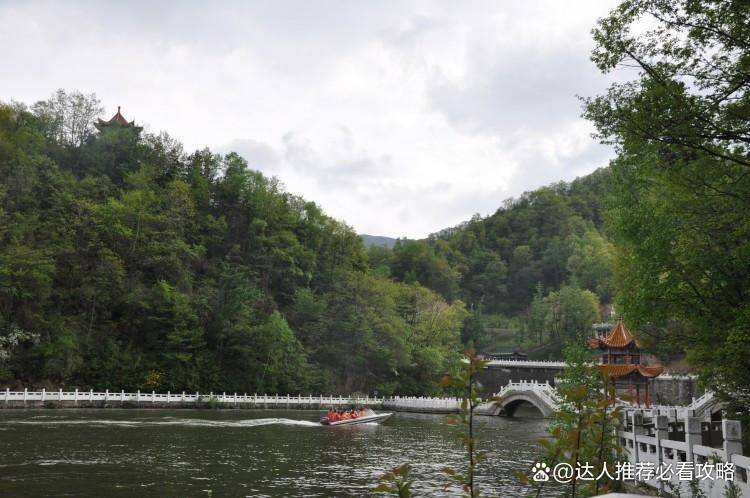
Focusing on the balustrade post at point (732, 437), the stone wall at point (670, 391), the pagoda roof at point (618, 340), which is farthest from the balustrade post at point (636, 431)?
the stone wall at point (670, 391)

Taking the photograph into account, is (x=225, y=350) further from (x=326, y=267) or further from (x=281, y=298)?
(x=326, y=267)

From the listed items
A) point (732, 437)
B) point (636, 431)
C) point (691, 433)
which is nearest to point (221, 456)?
point (636, 431)

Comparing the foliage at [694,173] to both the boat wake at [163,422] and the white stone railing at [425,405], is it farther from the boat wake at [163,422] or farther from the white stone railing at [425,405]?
the white stone railing at [425,405]

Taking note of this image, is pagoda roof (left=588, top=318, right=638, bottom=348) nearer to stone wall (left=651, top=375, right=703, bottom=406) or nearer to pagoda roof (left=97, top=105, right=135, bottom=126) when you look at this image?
stone wall (left=651, top=375, right=703, bottom=406)

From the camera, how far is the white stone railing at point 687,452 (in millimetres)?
11594

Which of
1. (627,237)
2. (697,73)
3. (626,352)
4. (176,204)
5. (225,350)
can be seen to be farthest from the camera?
(176,204)

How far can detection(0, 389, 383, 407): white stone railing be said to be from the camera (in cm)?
4628

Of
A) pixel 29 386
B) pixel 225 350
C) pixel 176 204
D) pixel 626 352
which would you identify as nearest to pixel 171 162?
pixel 176 204

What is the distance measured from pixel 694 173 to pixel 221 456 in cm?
1986

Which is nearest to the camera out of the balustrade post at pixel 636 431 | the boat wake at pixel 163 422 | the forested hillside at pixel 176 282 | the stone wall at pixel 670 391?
the balustrade post at pixel 636 431

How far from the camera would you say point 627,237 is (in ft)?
60.9

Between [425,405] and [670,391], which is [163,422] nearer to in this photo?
[425,405]

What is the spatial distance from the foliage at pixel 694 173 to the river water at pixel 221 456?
7345 mm

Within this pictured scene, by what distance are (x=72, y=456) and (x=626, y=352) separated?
155ft
